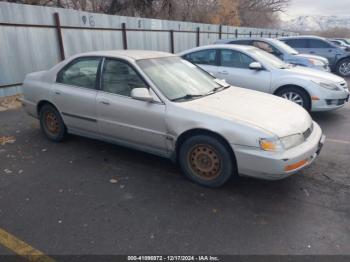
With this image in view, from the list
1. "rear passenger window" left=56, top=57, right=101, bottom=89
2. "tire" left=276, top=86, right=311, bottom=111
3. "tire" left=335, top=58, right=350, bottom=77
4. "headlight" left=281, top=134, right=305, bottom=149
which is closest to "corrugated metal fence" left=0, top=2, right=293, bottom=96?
"rear passenger window" left=56, top=57, right=101, bottom=89

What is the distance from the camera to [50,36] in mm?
8766

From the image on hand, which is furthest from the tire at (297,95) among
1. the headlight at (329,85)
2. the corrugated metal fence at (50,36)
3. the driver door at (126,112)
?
the corrugated metal fence at (50,36)

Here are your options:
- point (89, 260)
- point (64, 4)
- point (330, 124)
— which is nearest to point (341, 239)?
point (89, 260)

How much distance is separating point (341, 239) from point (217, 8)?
106ft

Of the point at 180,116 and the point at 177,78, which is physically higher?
the point at 177,78

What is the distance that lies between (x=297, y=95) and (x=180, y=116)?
386cm

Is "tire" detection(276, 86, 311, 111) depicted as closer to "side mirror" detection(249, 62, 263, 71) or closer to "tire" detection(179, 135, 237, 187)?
"side mirror" detection(249, 62, 263, 71)

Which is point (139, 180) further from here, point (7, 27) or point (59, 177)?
point (7, 27)

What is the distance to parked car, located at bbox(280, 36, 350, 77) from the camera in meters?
13.4

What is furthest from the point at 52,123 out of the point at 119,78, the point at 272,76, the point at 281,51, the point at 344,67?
the point at 344,67

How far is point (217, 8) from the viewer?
3155 centimetres

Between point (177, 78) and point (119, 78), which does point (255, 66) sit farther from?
point (119, 78)

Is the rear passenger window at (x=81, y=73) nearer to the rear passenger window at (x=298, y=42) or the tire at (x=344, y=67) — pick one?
the rear passenger window at (x=298, y=42)

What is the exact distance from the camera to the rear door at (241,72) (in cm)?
662
